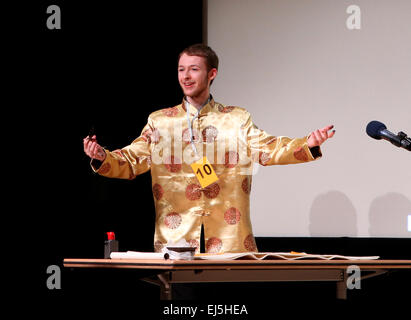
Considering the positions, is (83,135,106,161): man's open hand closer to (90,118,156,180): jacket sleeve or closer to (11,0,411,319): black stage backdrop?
(90,118,156,180): jacket sleeve

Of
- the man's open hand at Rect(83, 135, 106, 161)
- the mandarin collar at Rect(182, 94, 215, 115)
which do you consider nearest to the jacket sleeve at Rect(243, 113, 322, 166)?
the mandarin collar at Rect(182, 94, 215, 115)

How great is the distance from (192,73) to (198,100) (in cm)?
16

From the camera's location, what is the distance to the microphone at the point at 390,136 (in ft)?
6.89

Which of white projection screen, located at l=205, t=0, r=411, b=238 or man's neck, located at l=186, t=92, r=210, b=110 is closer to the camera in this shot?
man's neck, located at l=186, t=92, r=210, b=110

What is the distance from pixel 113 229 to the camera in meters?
3.38

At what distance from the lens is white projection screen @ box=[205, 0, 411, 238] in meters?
3.63

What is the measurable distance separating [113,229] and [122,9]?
125 cm

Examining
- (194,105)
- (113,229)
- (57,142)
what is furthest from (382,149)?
(57,142)

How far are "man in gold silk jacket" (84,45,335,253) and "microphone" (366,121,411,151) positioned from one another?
27.8 inches

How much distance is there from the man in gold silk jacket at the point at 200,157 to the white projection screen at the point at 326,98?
26.2 inches

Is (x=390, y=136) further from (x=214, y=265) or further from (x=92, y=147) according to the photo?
(x=92, y=147)

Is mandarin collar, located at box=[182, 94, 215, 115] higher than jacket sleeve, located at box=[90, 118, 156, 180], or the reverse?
mandarin collar, located at box=[182, 94, 215, 115]

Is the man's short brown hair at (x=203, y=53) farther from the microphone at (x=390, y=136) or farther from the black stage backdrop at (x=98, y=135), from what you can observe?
the microphone at (x=390, y=136)

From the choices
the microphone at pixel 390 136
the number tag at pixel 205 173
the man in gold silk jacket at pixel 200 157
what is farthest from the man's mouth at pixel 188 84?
the microphone at pixel 390 136
